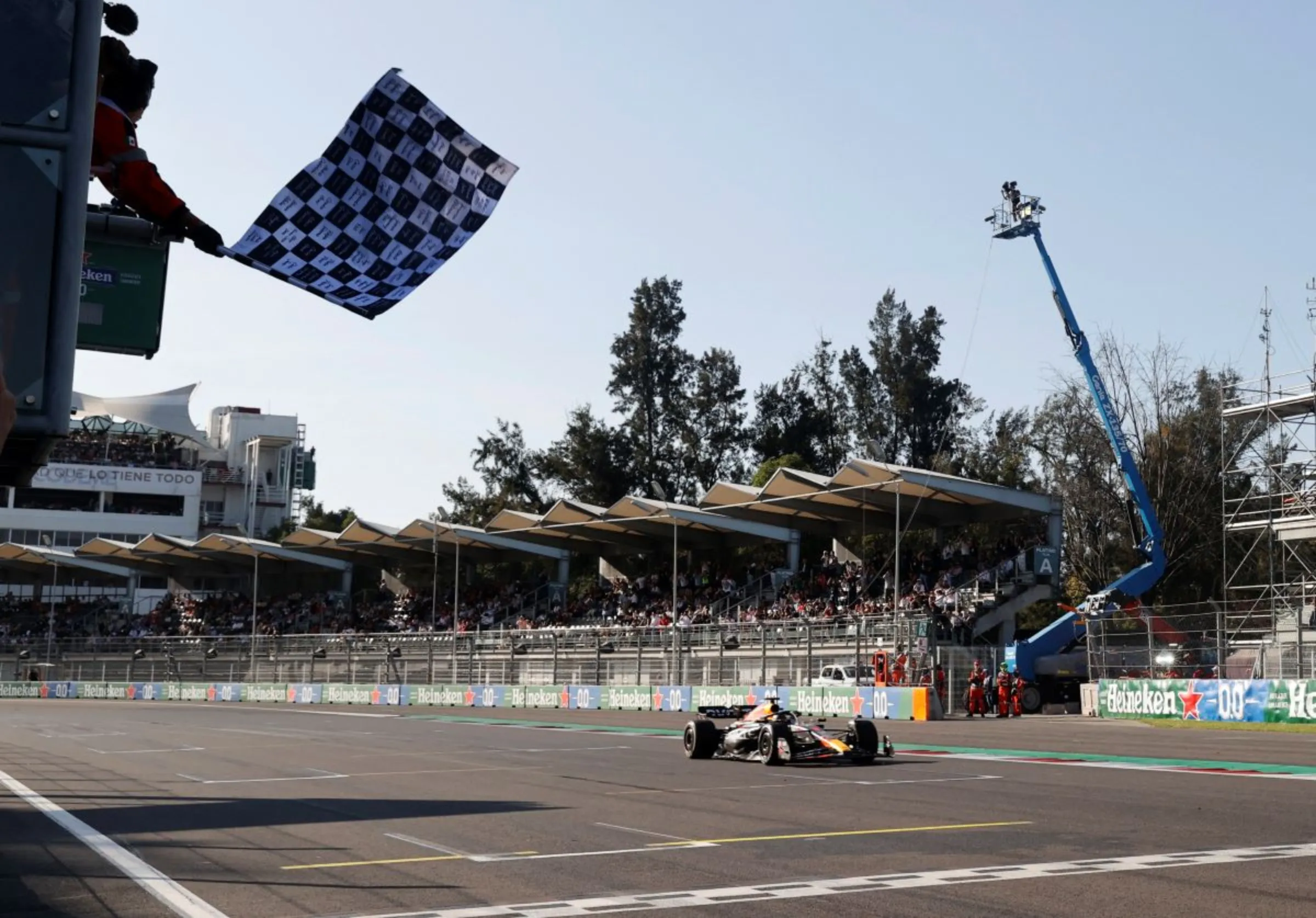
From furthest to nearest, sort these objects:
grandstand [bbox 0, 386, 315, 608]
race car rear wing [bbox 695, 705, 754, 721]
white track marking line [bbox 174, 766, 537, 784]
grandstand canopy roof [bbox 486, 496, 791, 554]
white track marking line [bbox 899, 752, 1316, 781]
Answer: grandstand [bbox 0, 386, 315, 608], grandstand canopy roof [bbox 486, 496, 791, 554], race car rear wing [bbox 695, 705, 754, 721], white track marking line [bbox 174, 766, 537, 784], white track marking line [bbox 899, 752, 1316, 781]

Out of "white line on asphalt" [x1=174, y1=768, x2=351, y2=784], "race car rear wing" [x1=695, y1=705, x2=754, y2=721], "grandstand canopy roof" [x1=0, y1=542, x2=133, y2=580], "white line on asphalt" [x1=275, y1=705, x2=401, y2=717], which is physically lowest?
"white line on asphalt" [x1=275, y1=705, x2=401, y2=717]

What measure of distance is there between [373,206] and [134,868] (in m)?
6.56

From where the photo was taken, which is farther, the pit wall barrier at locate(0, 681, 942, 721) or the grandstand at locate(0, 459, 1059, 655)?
the grandstand at locate(0, 459, 1059, 655)

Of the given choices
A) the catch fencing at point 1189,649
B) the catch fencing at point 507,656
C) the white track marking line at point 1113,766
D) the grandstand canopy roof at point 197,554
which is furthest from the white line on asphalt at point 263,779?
the grandstand canopy roof at point 197,554

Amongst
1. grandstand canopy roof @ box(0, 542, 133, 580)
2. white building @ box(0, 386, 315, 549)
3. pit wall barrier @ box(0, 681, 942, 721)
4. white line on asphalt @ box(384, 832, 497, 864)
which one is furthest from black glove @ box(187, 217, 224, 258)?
white building @ box(0, 386, 315, 549)

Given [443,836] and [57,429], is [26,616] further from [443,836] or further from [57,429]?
[57,429]

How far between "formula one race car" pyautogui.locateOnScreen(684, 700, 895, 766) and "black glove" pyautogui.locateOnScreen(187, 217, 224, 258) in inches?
622

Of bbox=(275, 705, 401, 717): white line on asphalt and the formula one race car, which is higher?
the formula one race car

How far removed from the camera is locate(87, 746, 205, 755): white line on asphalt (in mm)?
24078

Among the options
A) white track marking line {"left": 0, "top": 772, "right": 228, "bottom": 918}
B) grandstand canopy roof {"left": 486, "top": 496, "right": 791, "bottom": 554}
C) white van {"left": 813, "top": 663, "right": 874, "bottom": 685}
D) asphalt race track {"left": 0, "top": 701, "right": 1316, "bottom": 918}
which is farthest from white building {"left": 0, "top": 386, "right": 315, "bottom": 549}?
white track marking line {"left": 0, "top": 772, "right": 228, "bottom": 918}

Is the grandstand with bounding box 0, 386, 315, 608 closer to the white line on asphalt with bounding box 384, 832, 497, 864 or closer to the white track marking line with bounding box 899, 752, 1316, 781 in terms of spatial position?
the white track marking line with bounding box 899, 752, 1316, 781

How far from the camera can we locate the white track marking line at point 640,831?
11.4 metres

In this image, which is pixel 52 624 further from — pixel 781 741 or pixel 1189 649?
pixel 781 741

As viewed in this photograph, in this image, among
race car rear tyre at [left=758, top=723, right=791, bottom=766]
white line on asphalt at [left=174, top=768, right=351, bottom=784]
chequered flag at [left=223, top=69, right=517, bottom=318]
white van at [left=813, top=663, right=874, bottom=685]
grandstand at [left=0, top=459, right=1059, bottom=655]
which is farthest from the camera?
grandstand at [left=0, top=459, right=1059, bottom=655]
